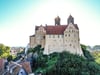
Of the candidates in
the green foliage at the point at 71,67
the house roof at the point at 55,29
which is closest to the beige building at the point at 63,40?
the house roof at the point at 55,29

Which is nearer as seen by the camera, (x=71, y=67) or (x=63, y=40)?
(x=71, y=67)

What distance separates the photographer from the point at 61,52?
160 feet

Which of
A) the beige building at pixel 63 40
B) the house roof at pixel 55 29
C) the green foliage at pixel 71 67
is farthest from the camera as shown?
the house roof at pixel 55 29

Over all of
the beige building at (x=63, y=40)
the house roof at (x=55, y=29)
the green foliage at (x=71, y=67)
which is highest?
the house roof at (x=55, y=29)

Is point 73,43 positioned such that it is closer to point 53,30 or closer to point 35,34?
point 53,30

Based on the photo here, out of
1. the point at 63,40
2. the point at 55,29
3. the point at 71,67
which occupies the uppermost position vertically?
the point at 55,29

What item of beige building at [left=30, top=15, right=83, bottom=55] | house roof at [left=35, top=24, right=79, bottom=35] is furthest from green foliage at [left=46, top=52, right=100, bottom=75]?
house roof at [left=35, top=24, right=79, bottom=35]

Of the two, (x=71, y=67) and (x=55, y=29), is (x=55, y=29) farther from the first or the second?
(x=71, y=67)

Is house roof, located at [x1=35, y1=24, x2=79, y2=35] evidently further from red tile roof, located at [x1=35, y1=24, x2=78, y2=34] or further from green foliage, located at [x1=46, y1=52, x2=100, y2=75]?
green foliage, located at [x1=46, y1=52, x2=100, y2=75]

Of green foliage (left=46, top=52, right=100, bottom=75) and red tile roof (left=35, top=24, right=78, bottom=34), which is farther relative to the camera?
red tile roof (left=35, top=24, right=78, bottom=34)

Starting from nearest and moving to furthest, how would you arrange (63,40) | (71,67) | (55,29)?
(71,67)
(63,40)
(55,29)

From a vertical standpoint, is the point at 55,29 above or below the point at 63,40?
above

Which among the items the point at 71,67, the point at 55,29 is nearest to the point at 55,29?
the point at 55,29

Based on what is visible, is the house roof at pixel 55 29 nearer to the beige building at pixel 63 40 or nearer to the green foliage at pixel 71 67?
the beige building at pixel 63 40
